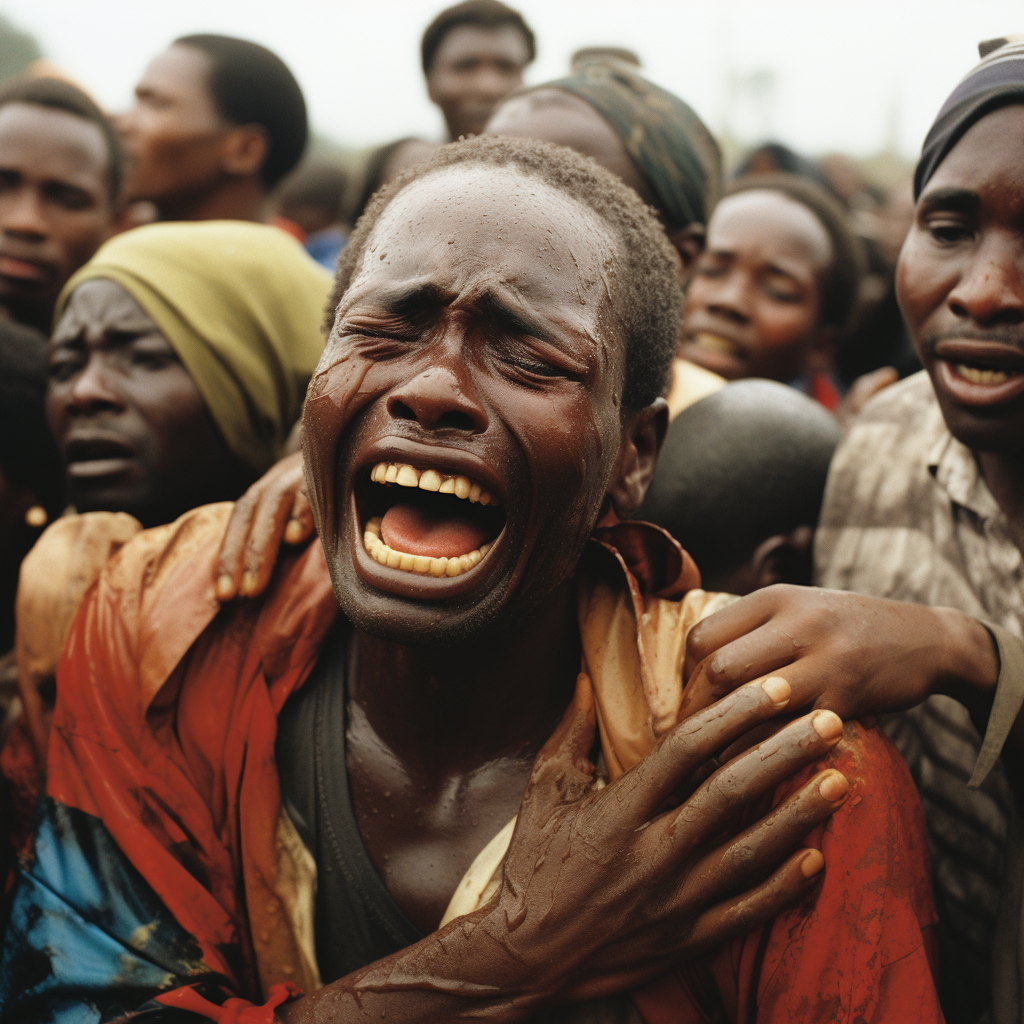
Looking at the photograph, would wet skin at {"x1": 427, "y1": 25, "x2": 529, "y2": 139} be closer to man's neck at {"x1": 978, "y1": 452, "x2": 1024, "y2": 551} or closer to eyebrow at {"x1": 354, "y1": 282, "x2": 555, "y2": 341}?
man's neck at {"x1": 978, "y1": 452, "x2": 1024, "y2": 551}

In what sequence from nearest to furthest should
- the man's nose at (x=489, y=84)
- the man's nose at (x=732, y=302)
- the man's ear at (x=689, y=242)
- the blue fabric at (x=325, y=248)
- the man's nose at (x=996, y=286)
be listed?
the man's nose at (x=996, y=286) → the man's ear at (x=689, y=242) → the man's nose at (x=732, y=302) → the man's nose at (x=489, y=84) → the blue fabric at (x=325, y=248)

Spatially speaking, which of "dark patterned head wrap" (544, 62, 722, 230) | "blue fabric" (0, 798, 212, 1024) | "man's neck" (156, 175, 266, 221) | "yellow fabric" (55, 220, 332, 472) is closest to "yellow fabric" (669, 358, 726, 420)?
"dark patterned head wrap" (544, 62, 722, 230)

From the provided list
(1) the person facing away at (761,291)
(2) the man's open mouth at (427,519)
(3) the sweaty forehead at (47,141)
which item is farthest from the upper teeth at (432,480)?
(3) the sweaty forehead at (47,141)

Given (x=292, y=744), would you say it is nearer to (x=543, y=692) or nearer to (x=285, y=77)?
(x=543, y=692)

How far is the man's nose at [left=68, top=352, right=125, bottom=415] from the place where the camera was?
9.05 feet

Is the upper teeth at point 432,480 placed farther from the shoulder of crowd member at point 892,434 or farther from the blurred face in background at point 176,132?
the blurred face in background at point 176,132

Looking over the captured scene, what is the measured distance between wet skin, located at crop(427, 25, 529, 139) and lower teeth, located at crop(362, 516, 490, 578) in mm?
4633

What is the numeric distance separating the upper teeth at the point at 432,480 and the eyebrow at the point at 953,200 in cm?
126

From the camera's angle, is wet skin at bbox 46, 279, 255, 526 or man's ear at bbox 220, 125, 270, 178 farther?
man's ear at bbox 220, 125, 270, 178

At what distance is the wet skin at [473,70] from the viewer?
19.4ft

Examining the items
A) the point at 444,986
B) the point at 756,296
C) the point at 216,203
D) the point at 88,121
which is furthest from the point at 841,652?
the point at 216,203

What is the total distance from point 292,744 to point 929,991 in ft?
4.00

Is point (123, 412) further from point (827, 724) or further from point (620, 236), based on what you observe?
point (827, 724)

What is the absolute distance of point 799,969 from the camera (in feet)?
5.41
